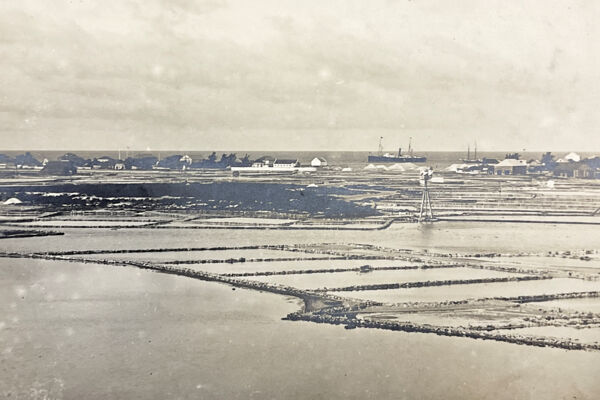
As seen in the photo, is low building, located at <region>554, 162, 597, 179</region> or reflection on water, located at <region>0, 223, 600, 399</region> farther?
low building, located at <region>554, 162, 597, 179</region>

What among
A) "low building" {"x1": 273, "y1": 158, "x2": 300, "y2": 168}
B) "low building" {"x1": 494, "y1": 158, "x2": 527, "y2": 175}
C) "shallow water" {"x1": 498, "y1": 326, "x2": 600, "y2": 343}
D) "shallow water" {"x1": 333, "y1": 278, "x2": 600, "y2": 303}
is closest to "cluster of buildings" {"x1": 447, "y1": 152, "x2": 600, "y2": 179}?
"low building" {"x1": 494, "y1": 158, "x2": 527, "y2": 175}

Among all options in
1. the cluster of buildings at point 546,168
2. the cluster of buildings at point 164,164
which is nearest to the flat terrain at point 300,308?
the cluster of buildings at point 546,168

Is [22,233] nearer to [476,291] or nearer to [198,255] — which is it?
[198,255]

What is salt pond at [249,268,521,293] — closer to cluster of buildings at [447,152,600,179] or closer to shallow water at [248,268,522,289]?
shallow water at [248,268,522,289]

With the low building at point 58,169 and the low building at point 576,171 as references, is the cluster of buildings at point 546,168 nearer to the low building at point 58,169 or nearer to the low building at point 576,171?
the low building at point 576,171

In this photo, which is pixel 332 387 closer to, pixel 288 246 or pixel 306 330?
pixel 306 330
